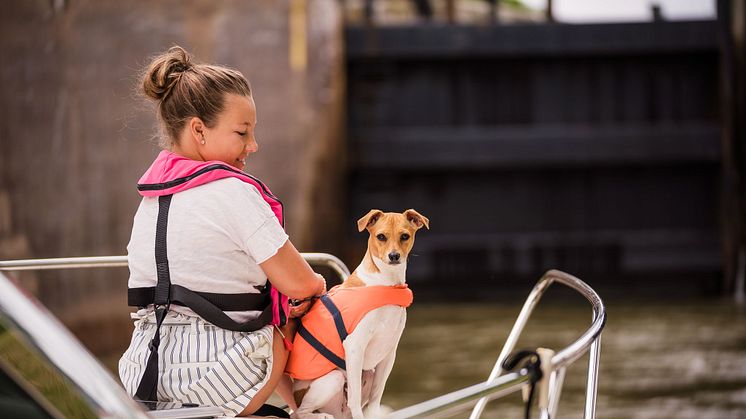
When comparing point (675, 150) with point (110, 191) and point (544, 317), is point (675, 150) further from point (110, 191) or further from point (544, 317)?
point (110, 191)

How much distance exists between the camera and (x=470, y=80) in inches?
416

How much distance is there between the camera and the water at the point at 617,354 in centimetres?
658

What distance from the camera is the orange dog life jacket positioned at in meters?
1.92

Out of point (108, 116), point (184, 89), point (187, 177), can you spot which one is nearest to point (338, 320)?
point (187, 177)

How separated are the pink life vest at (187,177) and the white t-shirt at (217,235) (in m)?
0.01

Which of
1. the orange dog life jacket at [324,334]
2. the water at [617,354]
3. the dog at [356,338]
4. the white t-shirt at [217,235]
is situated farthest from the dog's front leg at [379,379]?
the water at [617,354]

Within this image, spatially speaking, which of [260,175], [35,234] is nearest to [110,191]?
[35,234]

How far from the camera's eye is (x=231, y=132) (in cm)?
182

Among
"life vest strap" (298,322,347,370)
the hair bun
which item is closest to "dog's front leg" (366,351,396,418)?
"life vest strap" (298,322,347,370)

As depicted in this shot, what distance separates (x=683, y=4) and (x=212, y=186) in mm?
9691

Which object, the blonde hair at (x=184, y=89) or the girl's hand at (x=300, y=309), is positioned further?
the girl's hand at (x=300, y=309)

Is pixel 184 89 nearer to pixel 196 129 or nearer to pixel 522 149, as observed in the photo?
pixel 196 129

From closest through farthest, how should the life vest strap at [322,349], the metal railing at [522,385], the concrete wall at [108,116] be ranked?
the metal railing at [522,385], the life vest strap at [322,349], the concrete wall at [108,116]

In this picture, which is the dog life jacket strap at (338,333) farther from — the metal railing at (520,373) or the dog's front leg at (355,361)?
the metal railing at (520,373)
